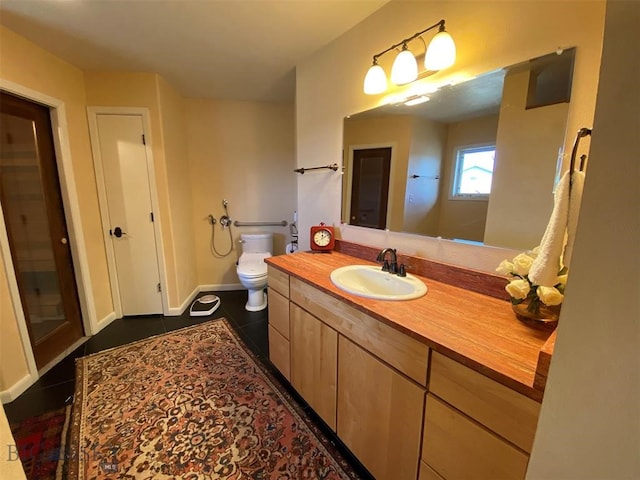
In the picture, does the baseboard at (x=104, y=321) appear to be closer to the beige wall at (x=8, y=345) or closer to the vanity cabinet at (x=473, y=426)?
the beige wall at (x=8, y=345)

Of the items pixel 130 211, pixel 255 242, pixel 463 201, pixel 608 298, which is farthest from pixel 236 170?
pixel 608 298

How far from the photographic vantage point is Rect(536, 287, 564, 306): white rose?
81cm

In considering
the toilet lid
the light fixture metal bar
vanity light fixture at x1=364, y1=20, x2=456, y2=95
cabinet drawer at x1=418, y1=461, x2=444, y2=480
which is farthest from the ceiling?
cabinet drawer at x1=418, y1=461, x2=444, y2=480

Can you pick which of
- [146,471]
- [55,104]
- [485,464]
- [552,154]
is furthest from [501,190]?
[55,104]

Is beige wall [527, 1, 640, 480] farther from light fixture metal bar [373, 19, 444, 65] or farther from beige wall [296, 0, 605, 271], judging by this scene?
light fixture metal bar [373, 19, 444, 65]

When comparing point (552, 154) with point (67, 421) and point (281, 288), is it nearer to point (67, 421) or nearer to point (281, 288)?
point (281, 288)

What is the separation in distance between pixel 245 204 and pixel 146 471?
2572 mm

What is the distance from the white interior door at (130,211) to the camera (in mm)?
2375

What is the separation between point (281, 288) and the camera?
165 centimetres

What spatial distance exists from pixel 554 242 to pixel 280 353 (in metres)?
1.57

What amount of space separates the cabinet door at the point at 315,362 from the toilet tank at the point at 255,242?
181 centimetres

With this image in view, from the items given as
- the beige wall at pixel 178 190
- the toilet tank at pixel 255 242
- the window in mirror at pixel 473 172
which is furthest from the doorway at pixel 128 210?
the window in mirror at pixel 473 172

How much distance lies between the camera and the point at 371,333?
1.07 m

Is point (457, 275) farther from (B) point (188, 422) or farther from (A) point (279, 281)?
(B) point (188, 422)
